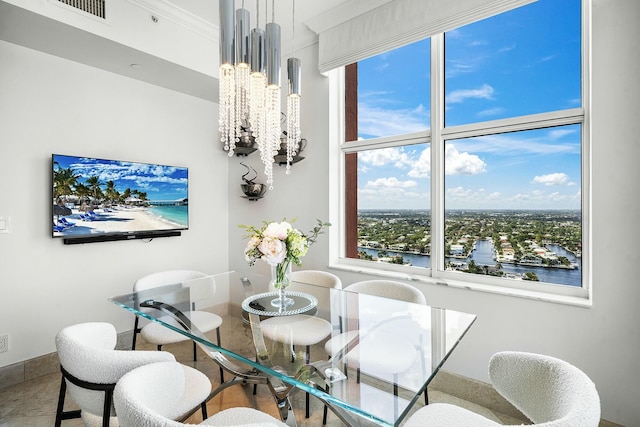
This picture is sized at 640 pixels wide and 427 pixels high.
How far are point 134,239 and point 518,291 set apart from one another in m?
3.29

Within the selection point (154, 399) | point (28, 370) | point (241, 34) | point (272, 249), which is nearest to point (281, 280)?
point (272, 249)

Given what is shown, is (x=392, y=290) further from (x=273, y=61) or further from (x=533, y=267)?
(x=273, y=61)

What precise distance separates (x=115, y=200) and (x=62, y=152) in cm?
55

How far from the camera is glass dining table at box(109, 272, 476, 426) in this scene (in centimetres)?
113

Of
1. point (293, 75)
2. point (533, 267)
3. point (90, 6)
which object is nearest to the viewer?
point (293, 75)

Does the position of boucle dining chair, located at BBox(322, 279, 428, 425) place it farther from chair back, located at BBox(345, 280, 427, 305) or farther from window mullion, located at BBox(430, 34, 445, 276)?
window mullion, located at BBox(430, 34, 445, 276)

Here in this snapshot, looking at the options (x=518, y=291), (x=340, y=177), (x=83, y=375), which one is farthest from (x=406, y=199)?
(x=83, y=375)

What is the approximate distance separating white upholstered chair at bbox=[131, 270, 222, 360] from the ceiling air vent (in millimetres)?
1996

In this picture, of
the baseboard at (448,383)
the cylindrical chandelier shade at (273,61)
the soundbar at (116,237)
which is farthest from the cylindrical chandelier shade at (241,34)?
the baseboard at (448,383)

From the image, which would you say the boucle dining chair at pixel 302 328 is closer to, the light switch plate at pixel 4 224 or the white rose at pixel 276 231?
the white rose at pixel 276 231

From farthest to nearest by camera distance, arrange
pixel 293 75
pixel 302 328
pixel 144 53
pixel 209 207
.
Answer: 1. pixel 209 207
2. pixel 144 53
3. pixel 293 75
4. pixel 302 328

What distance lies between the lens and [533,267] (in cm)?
220

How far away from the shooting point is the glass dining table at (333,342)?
113 centimetres

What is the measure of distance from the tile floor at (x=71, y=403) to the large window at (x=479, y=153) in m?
0.86
